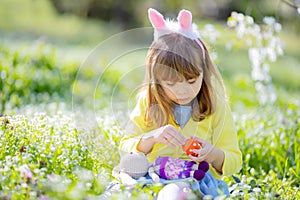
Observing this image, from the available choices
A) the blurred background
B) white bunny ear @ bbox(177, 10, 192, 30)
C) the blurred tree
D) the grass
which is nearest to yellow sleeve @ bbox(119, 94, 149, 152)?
the grass

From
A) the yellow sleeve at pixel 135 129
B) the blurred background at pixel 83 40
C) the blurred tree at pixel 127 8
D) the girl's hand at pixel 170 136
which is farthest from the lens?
the blurred tree at pixel 127 8

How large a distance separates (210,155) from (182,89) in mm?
365

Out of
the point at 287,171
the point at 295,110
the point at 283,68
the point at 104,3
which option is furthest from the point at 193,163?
the point at 104,3

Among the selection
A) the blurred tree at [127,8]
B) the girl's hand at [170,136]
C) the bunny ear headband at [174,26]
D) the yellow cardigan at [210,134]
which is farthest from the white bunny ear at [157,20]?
the blurred tree at [127,8]

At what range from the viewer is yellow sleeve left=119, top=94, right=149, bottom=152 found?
10.4 ft

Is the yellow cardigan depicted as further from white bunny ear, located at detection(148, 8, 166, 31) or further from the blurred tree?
the blurred tree

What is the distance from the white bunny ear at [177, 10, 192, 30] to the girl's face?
26 cm

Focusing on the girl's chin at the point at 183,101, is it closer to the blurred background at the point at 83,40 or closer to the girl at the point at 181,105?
the girl at the point at 181,105

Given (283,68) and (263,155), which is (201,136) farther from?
(283,68)

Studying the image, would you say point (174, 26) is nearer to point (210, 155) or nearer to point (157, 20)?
point (157, 20)

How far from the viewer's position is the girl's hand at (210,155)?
3.00m

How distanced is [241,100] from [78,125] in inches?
151

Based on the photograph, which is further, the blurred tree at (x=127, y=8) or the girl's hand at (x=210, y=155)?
the blurred tree at (x=127, y=8)

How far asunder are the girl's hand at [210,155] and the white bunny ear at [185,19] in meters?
0.56
